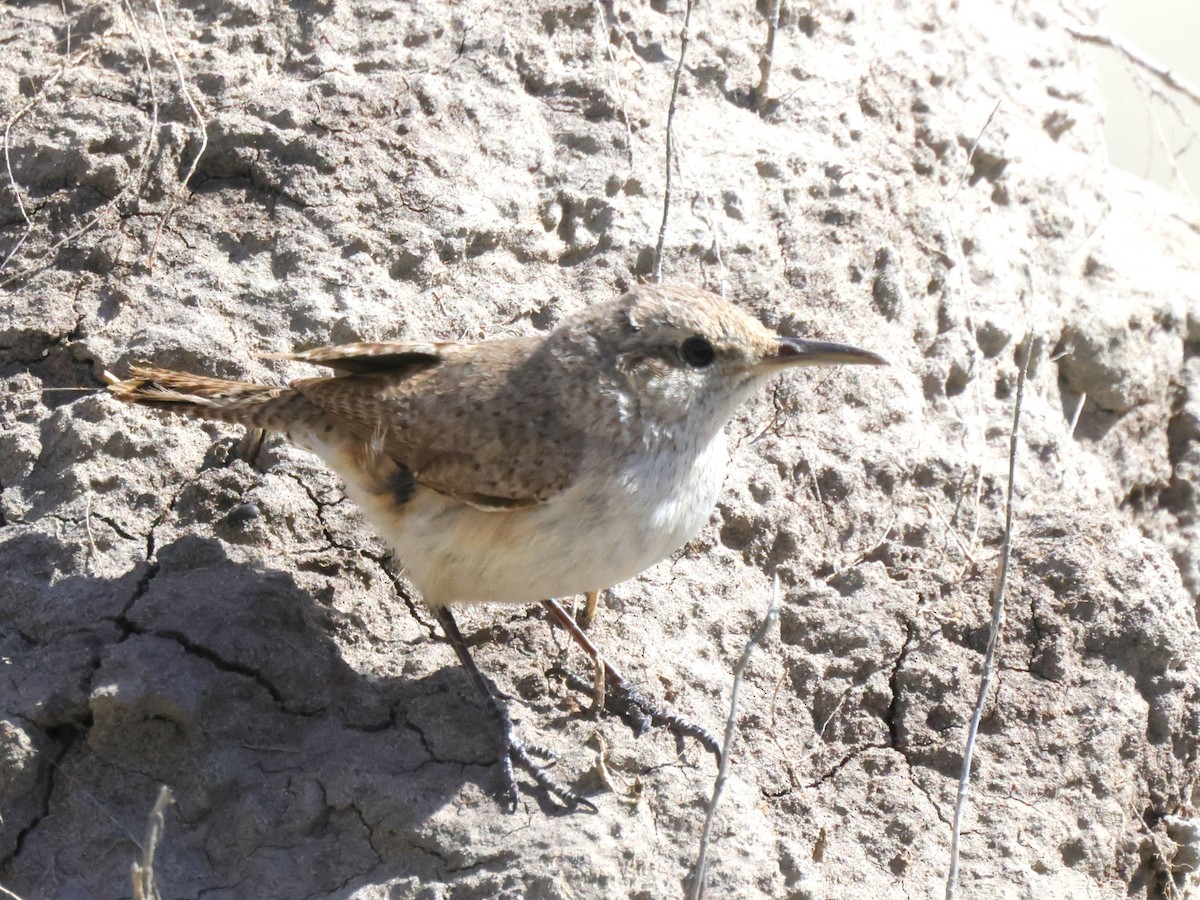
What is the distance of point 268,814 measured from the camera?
3605 mm

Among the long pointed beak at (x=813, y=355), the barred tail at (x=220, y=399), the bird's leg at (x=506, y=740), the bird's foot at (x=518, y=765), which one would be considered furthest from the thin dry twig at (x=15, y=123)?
the long pointed beak at (x=813, y=355)

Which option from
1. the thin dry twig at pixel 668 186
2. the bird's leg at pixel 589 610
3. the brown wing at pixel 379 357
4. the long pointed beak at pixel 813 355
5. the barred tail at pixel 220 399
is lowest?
the bird's leg at pixel 589 610

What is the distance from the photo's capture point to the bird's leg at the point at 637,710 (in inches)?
157

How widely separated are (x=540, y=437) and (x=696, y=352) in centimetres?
50

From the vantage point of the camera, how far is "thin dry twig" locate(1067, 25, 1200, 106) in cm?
676

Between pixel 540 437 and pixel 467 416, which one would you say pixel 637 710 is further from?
pixel 467 416

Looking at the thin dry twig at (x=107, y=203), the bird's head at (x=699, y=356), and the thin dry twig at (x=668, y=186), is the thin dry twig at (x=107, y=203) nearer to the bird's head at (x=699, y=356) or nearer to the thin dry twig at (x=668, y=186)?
the thin dry twig at (x=668, y=186)

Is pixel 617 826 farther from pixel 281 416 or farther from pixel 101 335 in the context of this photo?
pixel 101 335

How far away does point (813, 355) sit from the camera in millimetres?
3791

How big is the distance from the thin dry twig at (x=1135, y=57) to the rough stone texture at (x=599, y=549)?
988mm

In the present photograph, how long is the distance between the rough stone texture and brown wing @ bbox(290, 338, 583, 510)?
1.85 feet

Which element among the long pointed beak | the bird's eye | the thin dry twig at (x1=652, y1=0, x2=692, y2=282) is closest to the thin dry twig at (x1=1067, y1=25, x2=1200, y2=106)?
the thin dry twig at (x1=652, y1=0, x2=692, y2=282)

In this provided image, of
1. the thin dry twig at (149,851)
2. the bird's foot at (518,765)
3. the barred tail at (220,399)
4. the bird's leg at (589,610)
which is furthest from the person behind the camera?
the bird's leg at (589,610)

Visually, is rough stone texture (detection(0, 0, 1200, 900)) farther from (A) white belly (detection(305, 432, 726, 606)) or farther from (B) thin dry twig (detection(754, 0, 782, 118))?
(A) white belly (detection(305, 432, 726, 606))
